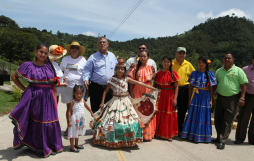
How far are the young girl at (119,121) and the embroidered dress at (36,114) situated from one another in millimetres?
978

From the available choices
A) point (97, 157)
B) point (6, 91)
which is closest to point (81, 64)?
point (97, 157)

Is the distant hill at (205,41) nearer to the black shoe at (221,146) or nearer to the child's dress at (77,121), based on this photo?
the child's dress at (77,121)

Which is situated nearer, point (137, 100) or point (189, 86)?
point (137, 100)

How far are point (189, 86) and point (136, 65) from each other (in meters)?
1.57

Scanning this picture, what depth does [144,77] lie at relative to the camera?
5027 millimetres

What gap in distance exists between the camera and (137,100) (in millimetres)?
4895

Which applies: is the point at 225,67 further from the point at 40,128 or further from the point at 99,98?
the point at 40,128

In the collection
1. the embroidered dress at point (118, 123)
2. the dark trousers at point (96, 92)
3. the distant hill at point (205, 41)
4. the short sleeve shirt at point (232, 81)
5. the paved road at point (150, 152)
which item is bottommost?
the paved road at point (150, 152)

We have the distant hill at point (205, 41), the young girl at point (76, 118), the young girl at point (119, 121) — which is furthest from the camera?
the distant hill at point (205, 41)

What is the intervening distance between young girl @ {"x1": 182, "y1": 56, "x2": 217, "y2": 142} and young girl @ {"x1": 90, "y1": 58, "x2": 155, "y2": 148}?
4.55 feet

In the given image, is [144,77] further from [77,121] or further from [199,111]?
[77,121]

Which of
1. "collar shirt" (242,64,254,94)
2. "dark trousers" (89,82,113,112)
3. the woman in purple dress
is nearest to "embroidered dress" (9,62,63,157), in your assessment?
the woman in purple dress

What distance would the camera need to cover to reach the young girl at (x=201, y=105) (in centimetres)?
509

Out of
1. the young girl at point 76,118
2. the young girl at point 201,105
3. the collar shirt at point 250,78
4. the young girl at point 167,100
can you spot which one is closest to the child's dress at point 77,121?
the young girl at point 76,118
